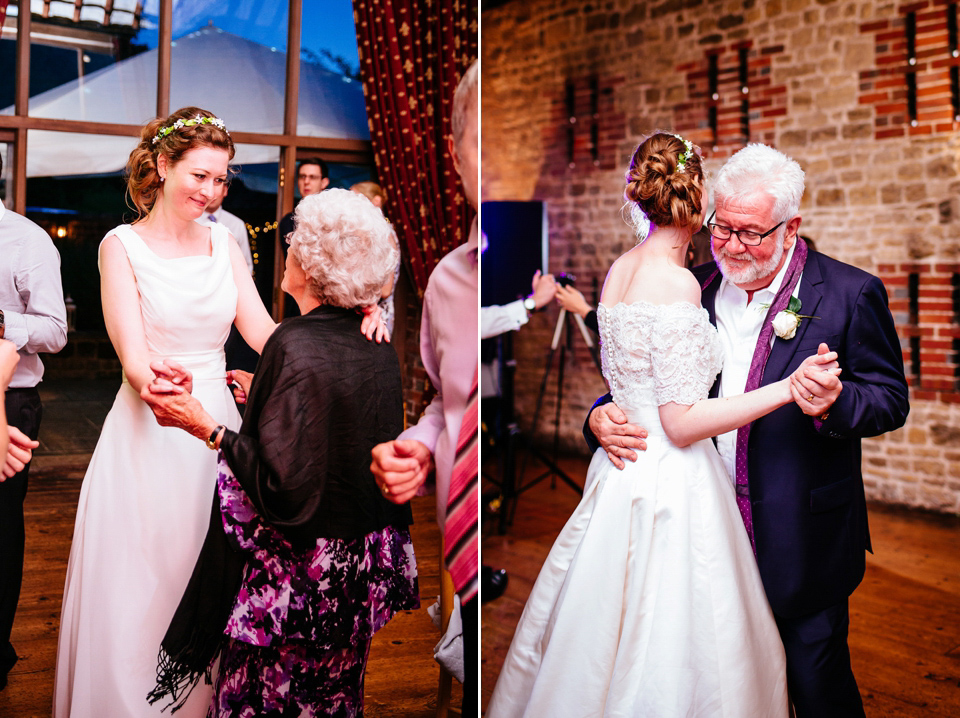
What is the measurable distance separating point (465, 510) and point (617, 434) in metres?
0.53

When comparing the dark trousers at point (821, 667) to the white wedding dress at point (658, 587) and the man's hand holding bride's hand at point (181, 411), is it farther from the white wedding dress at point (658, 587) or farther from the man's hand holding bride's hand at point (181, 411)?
the man's hand holding bride's hand at point (181, 411)

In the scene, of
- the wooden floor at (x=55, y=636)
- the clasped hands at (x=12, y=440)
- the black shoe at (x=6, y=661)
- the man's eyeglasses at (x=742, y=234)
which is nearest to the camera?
the clasped hands at (x=12, y=440)

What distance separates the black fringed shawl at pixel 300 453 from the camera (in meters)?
1.74

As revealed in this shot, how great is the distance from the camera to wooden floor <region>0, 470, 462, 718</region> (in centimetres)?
191

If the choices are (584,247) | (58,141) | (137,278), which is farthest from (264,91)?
(584,247)

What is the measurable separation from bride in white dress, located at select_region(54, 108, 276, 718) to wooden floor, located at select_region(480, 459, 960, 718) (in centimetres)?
95

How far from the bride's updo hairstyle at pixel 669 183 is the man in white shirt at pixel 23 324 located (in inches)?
56.9

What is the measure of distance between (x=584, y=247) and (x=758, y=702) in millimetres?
5264

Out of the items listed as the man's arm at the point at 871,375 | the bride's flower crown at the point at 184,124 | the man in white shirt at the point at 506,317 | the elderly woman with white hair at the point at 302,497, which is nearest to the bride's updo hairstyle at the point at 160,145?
the bride's flower crown at the point at 184,124

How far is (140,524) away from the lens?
76.0 inches

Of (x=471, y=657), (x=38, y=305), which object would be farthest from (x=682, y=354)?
(x=38, y=305)

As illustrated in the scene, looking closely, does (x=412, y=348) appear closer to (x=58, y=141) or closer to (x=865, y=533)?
(x=58, y=141)

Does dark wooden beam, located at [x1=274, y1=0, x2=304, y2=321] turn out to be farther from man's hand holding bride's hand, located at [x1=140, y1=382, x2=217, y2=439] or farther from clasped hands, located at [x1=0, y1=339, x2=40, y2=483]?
clasped hands, located at [x1=0, y1=339, x2=40, y2=483]

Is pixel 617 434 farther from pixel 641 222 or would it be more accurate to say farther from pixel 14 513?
pixel 14 513
